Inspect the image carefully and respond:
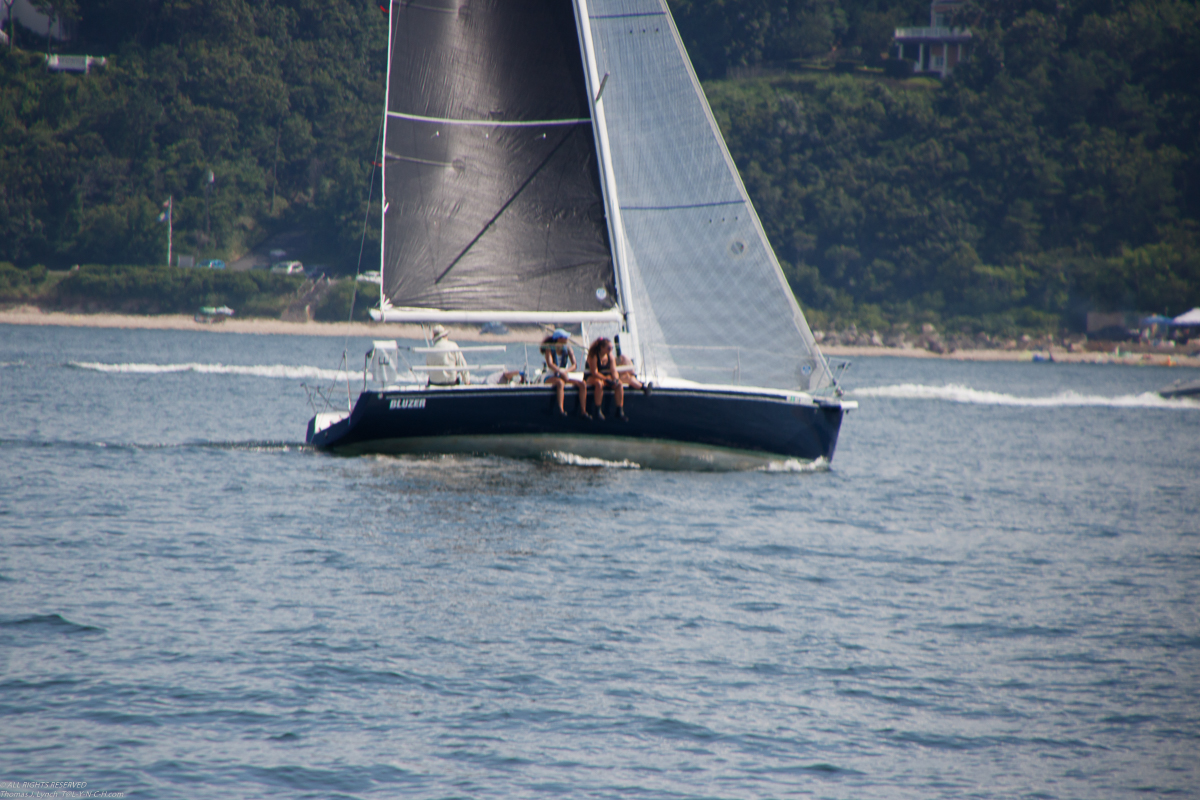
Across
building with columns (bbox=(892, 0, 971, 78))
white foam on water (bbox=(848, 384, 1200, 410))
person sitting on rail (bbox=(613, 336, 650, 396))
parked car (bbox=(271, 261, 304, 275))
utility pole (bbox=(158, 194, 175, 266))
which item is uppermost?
building with columns (bbox=(892, 0, 971, 78))

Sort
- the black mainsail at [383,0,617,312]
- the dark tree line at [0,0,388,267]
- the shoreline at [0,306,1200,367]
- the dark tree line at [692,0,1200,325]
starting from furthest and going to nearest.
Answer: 1. the dark tree line at [0,0,388,267]
2. the dark tree line at [692,0,1200,325]
3. the shoreline at [0,306,1200,367]
4. the black mainsail at [383,0,617,312]

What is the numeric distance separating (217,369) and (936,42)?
113 metres

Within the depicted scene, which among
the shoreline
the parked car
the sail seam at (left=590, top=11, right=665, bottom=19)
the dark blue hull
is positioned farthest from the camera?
the parked car

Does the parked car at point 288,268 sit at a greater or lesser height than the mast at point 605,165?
greater

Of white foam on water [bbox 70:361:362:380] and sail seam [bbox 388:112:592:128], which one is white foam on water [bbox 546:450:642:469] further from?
white foam on water [bbox 70:361:362:380]

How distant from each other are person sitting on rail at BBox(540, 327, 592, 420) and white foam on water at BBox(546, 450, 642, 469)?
954mm

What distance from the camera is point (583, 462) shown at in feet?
69.4

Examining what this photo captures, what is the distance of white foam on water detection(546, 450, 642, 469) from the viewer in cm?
2076

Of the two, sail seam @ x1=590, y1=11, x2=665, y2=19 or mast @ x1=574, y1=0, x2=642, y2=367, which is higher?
sail seam @ x1=590, y1=11, x2=665, y2=19

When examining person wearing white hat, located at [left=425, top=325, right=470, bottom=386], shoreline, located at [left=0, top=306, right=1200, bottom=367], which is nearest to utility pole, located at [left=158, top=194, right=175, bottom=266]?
shoreline, located at [left=0, top=306, right=1200, bottom=367]

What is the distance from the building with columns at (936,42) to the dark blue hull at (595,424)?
423 ft

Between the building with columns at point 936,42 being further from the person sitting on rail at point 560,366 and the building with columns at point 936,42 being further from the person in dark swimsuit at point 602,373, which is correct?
the person in dark swimsuit at point 602,373

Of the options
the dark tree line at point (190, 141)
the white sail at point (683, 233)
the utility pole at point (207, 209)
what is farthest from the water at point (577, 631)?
the dark tree line at point (190, 141)

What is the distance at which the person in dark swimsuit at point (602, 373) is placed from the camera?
1978 cm
